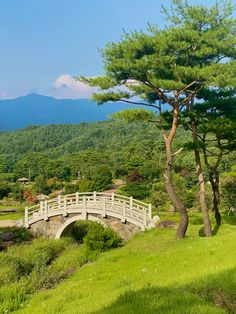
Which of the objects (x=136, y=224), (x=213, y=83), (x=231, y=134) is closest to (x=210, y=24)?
(x=213, y=83)

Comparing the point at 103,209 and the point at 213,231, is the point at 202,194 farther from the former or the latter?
the point at 103,209

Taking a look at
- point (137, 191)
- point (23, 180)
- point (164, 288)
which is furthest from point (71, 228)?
point (23, 180)

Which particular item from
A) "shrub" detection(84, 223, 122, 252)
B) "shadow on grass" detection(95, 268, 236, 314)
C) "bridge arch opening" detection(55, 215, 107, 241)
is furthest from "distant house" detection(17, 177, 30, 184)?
"shadow on grass" detection(95, 268, 236, 314)

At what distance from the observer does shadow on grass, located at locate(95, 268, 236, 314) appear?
571 cm

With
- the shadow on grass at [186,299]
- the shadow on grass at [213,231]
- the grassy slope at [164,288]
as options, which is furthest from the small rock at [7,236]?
the shadow on grass at [186,299]

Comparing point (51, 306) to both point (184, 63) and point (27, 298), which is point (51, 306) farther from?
point (184, 63)

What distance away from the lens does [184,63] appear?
61.6ft

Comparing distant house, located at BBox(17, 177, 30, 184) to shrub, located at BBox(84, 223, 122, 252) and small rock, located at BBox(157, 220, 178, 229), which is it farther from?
shrub, located at BBox(84, 223, 122, 252)

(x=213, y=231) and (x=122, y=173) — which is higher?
(x=122, y=173)

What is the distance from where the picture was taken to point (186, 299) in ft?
20.2

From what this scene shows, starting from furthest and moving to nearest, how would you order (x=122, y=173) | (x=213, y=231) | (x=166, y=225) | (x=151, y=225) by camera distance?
1. (x=122, y=173)
2. (x=151, y=225)
3. (x=166, y=225)
4. (x=213, y=231)

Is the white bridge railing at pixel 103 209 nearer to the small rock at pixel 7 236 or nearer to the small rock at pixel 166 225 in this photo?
the small rock at pixel 166 225

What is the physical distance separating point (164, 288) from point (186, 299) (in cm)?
120

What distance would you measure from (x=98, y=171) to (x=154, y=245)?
5490cm
